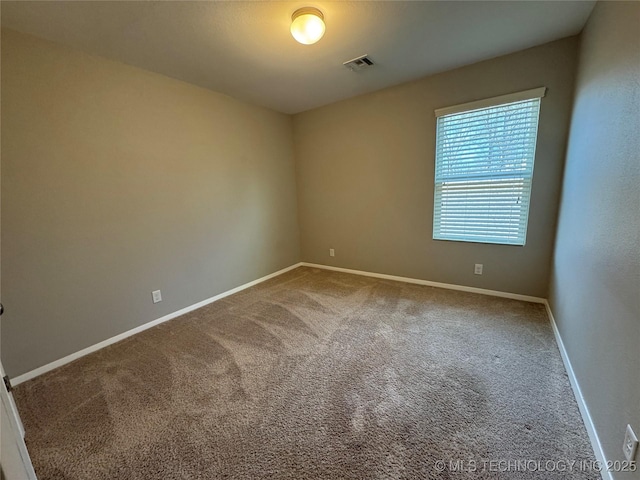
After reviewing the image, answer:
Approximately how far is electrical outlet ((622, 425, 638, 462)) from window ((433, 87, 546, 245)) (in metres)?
2.06

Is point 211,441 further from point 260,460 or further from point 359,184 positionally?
point 359,184

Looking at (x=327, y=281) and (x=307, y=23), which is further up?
(x=307, y=23)

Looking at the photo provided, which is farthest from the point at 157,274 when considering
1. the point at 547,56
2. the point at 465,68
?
the point at 547,56

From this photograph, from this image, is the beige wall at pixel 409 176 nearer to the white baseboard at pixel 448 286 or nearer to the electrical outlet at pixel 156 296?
the white baseboard at pixel 448 286

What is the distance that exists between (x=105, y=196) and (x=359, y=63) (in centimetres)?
A: 259

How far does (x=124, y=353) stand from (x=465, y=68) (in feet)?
13.7

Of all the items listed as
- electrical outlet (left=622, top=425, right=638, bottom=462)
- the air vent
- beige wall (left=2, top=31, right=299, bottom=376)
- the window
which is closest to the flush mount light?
the air vent

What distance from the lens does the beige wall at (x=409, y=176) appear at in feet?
7.74

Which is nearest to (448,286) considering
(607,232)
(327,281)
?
(327,281)

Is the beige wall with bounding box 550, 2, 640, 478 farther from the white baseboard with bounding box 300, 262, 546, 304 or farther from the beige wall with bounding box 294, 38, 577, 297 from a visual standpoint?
the white baseboard with bounding box 300, 262, 546, 304

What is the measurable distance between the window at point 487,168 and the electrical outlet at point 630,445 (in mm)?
2064

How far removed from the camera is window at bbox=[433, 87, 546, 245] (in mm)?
2479

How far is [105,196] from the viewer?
2.20 metres

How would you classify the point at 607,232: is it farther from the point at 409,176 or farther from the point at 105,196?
the point at 105,196
